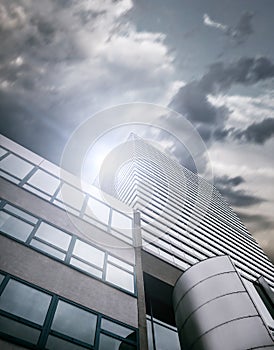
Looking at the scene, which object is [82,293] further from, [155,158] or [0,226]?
[155,158]

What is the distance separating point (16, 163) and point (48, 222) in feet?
13.7

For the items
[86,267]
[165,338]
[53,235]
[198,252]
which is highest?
[198,252]

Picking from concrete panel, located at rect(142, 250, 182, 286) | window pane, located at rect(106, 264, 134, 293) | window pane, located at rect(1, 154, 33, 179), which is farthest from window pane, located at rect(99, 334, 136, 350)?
window pane, located at rect(1, 154, 33, 179)

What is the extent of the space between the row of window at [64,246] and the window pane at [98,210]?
2596mm

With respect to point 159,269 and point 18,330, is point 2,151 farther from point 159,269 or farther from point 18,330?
point 159,269

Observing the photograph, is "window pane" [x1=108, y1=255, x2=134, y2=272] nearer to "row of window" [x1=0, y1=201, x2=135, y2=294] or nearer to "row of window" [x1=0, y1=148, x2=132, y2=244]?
"row of window" [x1=0, y1=201, x2=135, y2=294]

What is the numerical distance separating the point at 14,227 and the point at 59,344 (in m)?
4.76

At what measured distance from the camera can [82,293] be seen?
9539 millimetres

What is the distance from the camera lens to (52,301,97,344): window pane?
8.01 metres

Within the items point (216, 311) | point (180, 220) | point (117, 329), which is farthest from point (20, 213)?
point (180, 220)

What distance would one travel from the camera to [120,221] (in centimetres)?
1603

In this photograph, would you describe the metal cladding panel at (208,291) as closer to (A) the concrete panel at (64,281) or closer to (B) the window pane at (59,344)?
(A) the concrete panel at (64,281)

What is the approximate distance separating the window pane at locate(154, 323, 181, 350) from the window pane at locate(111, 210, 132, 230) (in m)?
5.51

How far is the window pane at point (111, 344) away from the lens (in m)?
8.43
